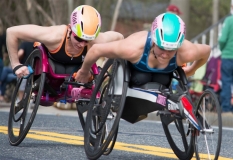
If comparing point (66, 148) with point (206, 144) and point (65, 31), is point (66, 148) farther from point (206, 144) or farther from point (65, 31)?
point (206, 144)

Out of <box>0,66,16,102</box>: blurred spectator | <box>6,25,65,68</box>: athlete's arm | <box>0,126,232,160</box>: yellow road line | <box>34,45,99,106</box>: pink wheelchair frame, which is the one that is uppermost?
<box>6,25,65,68</box>: athlete's arm

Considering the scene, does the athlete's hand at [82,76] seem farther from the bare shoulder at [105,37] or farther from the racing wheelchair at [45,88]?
the bare shoulder at [105,37]

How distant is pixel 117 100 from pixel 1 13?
2200 centimetres

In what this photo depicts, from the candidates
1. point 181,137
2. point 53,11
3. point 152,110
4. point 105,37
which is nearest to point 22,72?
point 105,37

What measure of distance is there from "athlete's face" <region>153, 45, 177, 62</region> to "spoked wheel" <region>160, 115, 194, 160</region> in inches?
23.8

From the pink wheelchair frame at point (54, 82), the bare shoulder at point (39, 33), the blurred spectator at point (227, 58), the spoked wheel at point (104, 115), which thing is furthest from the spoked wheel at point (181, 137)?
the blurred spectator at point (227, 58)

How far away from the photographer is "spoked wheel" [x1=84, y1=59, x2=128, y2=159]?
732 cm

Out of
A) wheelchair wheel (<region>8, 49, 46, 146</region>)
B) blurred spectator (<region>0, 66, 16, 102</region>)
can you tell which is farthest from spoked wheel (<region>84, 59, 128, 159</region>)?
blurred spectator (<region>0, 66, 16, 102</region>)

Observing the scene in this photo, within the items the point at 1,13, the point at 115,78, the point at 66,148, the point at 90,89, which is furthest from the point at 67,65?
the point at 1,13

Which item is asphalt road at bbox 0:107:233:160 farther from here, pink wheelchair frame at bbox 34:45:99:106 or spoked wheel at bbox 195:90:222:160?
spoked wheel at bbox 195:90:222:160

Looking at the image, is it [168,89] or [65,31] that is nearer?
[168,89]

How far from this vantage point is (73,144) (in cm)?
892

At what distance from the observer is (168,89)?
7.42 metres

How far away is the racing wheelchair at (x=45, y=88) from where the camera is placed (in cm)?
862
